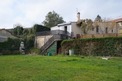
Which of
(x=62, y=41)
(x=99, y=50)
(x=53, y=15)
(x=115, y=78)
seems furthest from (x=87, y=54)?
(x=53, y=15)

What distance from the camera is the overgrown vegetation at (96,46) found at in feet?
133

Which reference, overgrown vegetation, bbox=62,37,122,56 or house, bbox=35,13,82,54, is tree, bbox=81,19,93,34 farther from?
overgrown vegetation, bbox=62,37,122,56

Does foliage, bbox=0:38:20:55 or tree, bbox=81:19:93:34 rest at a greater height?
tree, bbox=81:19:93:34

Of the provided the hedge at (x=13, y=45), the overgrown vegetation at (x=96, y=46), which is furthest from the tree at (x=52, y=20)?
the overgrown vegetation at (x=96, y=46)

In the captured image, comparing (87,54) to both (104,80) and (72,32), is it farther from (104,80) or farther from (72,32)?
(104,80)

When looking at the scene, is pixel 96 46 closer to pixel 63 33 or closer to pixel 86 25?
pixel 63 33

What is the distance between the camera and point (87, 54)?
144 feet

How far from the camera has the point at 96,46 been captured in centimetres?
4297

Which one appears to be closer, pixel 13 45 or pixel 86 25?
pixel 13 45

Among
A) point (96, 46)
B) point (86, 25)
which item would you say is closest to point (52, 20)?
point (86, 25)

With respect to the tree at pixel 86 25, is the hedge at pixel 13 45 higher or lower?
lower

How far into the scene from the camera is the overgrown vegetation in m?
40.5

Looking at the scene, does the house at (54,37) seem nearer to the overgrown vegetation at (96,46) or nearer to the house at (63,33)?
the house at (63,33)

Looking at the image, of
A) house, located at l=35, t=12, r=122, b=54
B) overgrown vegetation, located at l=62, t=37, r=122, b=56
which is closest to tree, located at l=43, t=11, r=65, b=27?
house, located at l=35, t=12, r=122, b=54
